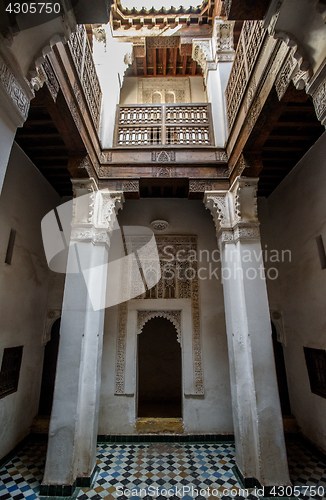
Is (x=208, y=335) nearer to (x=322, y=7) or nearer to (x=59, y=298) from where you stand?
(x=59, y=298)

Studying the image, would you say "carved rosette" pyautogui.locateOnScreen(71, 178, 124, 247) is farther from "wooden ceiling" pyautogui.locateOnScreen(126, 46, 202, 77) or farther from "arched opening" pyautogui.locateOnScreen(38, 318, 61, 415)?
"wooden ceiling" pyautogui.locateOnScreen(126, 46, 202, 77)

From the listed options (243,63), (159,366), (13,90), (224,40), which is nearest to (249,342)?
(13,90)

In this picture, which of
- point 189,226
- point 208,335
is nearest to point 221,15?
point 189,226

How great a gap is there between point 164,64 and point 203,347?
628 centimetres

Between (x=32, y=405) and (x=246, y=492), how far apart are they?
3468 millimetres

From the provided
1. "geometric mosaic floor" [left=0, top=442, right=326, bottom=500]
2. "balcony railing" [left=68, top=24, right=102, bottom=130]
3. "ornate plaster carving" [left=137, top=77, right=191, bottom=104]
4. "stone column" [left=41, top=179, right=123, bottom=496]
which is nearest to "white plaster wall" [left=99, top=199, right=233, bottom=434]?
"geometric mosaic floor" [left=0, top=442, right=326, bottom=500]

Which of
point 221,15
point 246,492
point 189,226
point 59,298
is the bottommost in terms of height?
point 246,492

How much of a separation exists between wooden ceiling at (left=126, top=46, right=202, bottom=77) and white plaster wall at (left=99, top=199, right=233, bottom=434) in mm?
3401

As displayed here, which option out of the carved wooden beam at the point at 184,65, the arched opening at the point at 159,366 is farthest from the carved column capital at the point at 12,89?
the arched opening at the point at 159,366

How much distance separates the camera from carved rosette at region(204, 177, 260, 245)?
383cm

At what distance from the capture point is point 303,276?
173 inches

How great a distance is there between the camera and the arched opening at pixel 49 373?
486cm

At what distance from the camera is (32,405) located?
181 inches

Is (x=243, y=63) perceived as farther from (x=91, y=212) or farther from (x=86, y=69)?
(x=91, y=212)
